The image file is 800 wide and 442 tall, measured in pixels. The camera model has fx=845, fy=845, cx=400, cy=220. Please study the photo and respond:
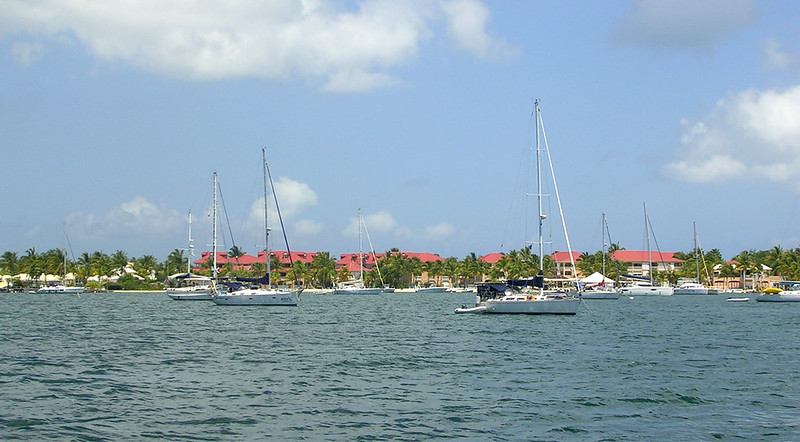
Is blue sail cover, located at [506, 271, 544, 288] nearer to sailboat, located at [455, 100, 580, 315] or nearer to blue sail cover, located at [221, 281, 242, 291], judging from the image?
sailboat, located at [455, 100, 580, 315]

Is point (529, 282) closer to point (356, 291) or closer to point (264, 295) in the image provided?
point (264, 295)

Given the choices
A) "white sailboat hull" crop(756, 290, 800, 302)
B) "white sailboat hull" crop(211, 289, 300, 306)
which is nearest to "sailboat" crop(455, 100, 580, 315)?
"white sailboat hull" crop(211, 289, 300, 306)

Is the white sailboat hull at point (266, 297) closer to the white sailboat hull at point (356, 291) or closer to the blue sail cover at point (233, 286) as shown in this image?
the blue sail cover at point (233, 286)

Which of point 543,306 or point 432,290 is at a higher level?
point 432,290

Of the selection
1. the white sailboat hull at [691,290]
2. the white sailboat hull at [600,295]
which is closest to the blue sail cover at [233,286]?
the white sailboat hull at [600,295]

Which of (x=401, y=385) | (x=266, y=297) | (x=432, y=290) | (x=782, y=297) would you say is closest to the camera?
(x=401, y=385)

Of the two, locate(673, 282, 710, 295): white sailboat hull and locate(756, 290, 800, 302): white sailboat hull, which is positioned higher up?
locate(673, 282, 710, 295): white sailboat hull

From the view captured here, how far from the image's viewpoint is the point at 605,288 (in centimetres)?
14100

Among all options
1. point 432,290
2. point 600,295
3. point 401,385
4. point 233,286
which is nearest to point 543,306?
point 401,385

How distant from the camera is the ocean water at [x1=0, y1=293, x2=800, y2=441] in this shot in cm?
2272

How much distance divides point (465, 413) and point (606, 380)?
29.8 ft

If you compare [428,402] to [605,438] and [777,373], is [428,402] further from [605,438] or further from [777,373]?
[777,373]

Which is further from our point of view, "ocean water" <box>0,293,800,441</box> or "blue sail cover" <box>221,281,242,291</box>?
"blue sail cover" <box>221,281,242,291</box>

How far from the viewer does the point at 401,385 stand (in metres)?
30.4
